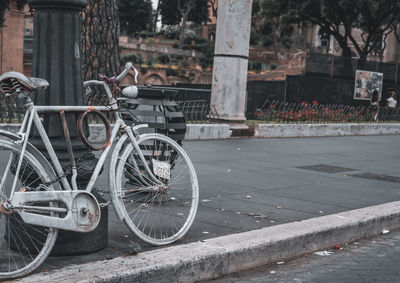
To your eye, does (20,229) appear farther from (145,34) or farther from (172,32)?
(145,34)

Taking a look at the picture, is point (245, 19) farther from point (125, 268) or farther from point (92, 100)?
point (125, 268)

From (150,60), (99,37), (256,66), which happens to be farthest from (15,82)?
(256,66)

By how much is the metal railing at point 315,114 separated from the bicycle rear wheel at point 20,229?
564 inches

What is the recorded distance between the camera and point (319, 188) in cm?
806

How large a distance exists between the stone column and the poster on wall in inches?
429

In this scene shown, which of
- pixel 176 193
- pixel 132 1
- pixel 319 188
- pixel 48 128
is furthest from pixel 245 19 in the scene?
pixel 132 1

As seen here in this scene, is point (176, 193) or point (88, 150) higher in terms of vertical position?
point (88, 150)

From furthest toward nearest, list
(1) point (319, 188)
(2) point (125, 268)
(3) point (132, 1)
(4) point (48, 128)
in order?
(3) point (132, 1) < (1) point (319, 188) < (4) point (48, 128) < (2) point (125, 268)

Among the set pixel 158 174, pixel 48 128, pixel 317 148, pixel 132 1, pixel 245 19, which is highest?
pixel 132 1

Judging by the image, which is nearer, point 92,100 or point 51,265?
point 51,265

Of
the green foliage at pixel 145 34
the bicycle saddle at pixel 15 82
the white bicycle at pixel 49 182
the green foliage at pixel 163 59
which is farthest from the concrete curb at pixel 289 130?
the green foliage at pixel 145 34

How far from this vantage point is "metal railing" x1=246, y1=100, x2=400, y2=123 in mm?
18375

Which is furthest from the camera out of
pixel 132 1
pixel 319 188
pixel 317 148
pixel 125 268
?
pixel 132 1

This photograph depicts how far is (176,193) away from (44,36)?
8.81 ft
